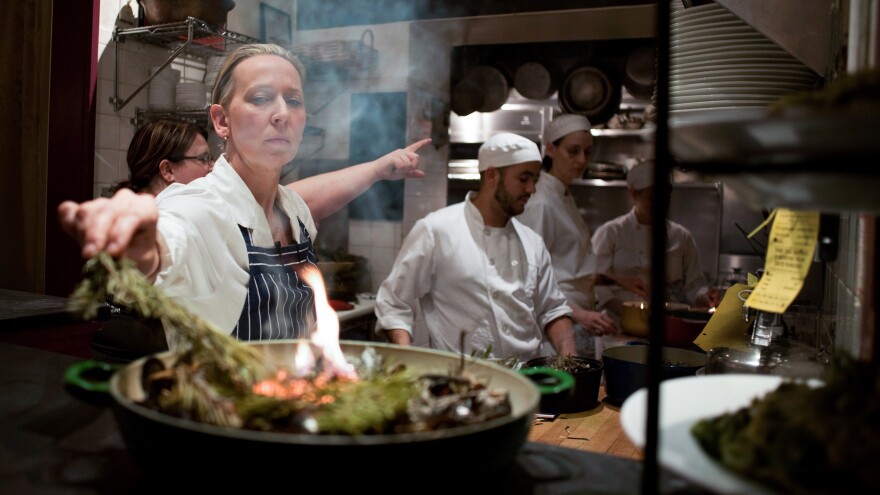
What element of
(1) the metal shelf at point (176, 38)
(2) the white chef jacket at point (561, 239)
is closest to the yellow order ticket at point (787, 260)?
(2) the white chef jacket at point (561, 239)

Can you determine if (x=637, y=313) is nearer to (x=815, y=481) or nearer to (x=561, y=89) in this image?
(x=815, y=481)

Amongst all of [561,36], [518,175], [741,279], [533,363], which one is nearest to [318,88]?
[561,36]

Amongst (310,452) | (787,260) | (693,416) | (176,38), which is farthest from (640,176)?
(310,452)

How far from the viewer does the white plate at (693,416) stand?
602mm

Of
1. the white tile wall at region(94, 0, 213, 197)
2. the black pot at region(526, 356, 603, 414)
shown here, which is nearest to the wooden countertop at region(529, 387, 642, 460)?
the black pot at region(526, 356, 603, 414)

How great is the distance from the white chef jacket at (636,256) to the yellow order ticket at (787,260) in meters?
3.85

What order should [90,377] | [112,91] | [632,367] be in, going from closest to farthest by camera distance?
[90,377] → [632,367] → [112,91]

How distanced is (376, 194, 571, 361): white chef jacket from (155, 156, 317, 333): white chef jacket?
1.26 meters

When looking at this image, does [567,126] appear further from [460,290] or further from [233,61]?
[233,61]

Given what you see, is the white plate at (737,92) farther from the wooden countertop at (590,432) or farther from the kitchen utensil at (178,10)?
the kitchen utensil at (178,10)

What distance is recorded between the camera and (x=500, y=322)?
3.10 m

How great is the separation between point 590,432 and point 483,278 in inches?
49.8

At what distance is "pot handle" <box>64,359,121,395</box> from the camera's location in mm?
803

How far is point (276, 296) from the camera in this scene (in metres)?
1.81
